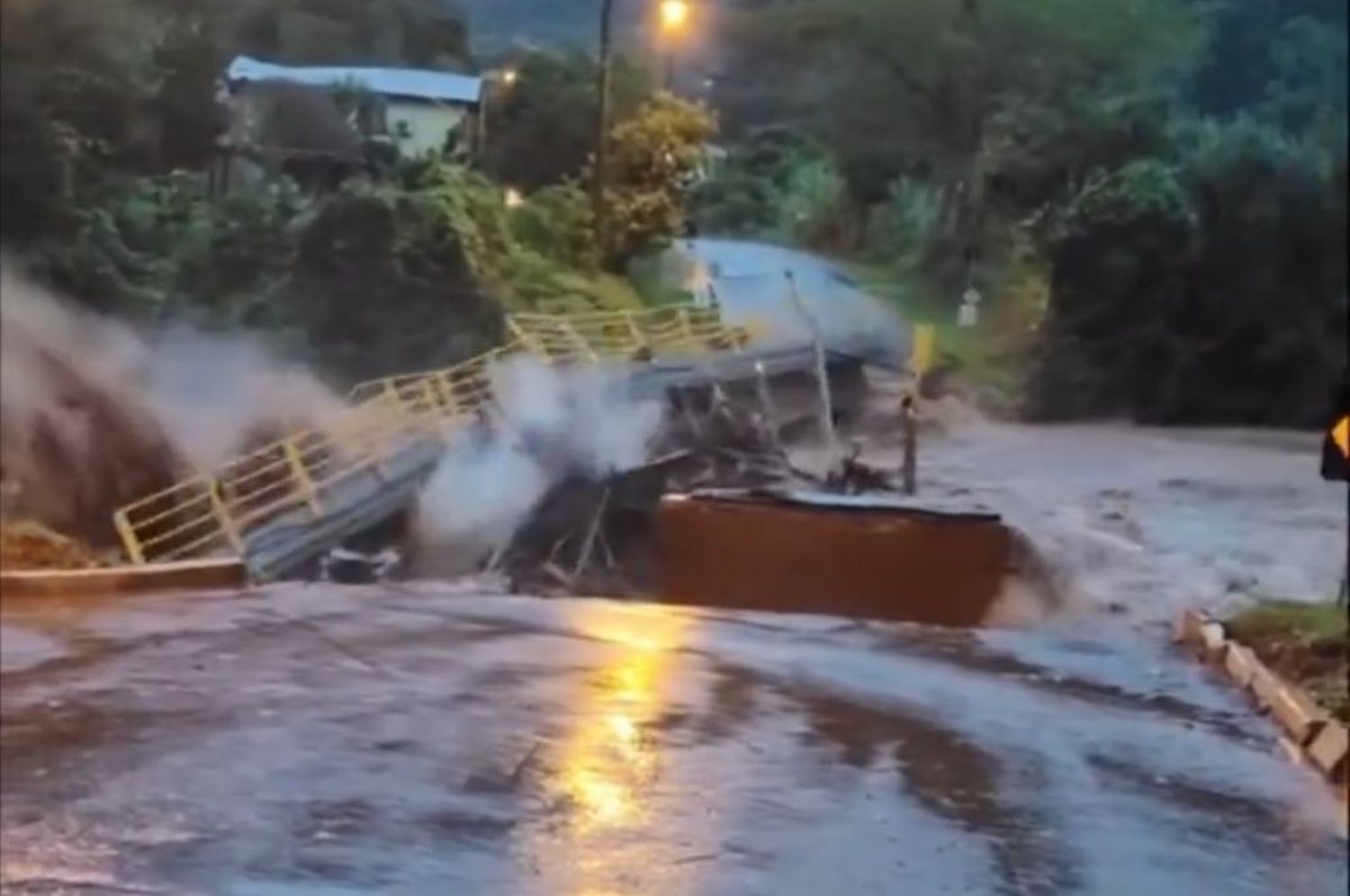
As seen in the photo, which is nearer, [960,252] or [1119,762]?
[960,252]

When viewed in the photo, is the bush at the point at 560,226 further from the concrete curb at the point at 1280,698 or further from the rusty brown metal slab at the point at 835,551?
the concrete curb at the point at 1280,698

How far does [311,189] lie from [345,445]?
238mm

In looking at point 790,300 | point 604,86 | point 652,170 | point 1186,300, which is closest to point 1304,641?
point 1186,300

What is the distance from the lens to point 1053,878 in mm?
2111

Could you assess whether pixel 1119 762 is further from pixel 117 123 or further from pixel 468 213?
pixel 117 123

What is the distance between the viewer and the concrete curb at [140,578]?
6.54 ft

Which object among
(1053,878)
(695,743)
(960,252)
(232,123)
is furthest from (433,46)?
(695,743)

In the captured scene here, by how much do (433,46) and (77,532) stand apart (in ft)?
2.13

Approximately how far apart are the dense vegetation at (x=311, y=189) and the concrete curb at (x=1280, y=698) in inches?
41.2

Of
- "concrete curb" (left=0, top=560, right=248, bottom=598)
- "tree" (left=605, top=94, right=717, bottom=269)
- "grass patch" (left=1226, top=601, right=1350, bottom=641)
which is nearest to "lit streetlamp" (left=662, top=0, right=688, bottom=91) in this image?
"tree" (left=605, top=94, right=717, bottom=269)

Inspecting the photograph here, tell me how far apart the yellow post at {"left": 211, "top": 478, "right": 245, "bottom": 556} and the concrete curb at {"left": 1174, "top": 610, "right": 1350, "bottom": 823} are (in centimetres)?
122

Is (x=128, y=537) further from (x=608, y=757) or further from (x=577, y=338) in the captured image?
(x=608, y=757)

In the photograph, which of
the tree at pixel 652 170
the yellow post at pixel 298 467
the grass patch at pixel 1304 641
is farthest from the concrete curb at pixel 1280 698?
the yellow post at pixel 298 467

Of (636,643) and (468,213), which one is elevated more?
(468,213)
